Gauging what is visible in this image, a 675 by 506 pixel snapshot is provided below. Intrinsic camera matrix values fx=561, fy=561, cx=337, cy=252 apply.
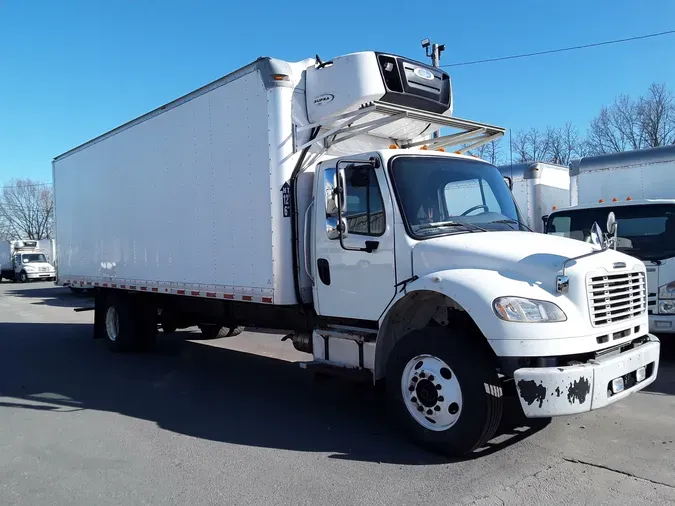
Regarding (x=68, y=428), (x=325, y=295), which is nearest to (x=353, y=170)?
(x=325, y=295)

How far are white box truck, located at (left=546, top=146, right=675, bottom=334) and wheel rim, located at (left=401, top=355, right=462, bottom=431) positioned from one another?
14.8 ft

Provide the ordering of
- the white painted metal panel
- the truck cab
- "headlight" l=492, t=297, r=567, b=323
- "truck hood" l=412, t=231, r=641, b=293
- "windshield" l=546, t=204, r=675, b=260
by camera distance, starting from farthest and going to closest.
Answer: "windshield" l=546, t=204, r=675, b=260
the truck cab
the white painted metal panel
"truck hood" l=412, t=231, r=641, b=293
"headlight" l=492, t=297, r=567, b=323

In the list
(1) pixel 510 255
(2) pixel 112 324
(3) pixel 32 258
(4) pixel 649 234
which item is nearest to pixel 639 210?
(4) pixel 649 234

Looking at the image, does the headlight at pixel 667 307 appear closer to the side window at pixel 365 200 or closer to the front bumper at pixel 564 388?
the front bumper at pixel 564 388

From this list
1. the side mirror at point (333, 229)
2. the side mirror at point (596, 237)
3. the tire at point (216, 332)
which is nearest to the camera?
the side mirror at point (596, 237)

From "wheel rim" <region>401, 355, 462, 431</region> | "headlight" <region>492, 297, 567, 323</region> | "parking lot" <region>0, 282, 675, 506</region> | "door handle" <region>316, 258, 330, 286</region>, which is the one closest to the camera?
"parking lot" <region>0, 282, 675, 506</region>

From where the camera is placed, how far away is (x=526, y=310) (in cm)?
415

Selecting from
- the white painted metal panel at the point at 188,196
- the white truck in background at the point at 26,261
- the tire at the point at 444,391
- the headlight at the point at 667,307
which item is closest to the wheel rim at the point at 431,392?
the tire at the point at 444,391

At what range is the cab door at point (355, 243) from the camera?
17.3 feet

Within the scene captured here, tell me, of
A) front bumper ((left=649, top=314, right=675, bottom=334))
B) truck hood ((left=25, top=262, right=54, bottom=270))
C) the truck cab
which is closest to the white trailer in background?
the truck cab

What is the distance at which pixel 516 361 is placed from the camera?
4.17m

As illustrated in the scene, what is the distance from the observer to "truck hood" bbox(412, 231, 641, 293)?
4.38 metres

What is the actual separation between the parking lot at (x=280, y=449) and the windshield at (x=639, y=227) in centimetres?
161

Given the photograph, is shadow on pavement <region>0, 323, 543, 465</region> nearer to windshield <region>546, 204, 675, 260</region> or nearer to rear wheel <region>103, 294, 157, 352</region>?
rear wheel <region>103, 294, 157, 352</region>
